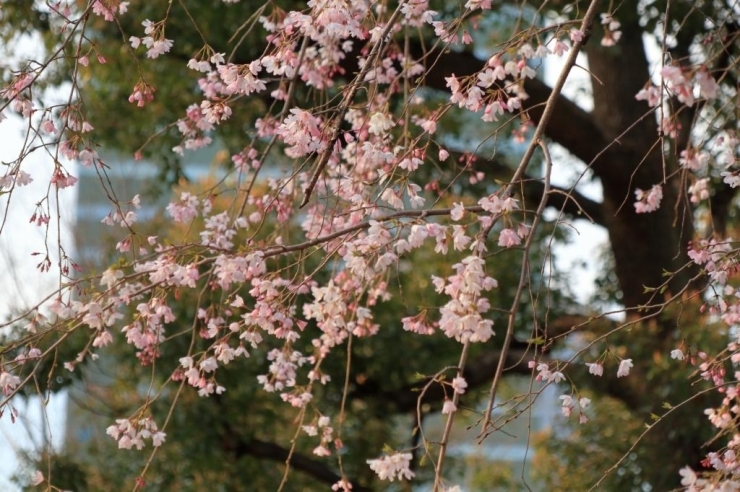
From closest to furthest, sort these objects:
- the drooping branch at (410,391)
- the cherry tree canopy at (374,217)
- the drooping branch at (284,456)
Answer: the cherry tree canopy at (374,217), the drooping branch at (284,456), the drooping branch at (410,391)

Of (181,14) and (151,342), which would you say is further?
(181,14)

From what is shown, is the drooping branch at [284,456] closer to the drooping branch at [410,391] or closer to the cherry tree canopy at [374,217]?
the cherry tree canopy at [374,217]

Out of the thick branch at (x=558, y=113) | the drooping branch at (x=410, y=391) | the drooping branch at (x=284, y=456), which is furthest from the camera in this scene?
the drooping branch at (x=410, y=391)

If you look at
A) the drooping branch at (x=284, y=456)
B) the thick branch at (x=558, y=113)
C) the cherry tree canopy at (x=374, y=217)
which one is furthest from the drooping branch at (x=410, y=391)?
the thick branch at (x=558, y=113)

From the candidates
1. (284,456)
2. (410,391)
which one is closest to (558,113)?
(410,391)

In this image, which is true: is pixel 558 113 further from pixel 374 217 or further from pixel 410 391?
pixel 374 217

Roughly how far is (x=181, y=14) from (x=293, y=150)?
2676 millimetres

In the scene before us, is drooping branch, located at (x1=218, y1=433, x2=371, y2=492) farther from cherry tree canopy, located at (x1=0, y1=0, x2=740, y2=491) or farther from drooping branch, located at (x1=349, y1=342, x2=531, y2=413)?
drooping branch, located at (x1=349, y1=342, x2=531, y2=413)

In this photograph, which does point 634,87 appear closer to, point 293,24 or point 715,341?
point 715,341

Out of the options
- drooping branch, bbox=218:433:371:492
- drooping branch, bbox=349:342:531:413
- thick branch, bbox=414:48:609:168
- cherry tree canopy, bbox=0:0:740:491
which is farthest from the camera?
drooping branch, bbox=349:342:531:413

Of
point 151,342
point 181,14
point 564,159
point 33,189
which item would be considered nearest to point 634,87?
point 564,159

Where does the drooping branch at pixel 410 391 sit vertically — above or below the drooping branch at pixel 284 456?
above

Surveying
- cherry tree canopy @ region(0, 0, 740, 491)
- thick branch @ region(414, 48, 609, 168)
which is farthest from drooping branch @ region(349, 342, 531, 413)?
thick branch @ region(414, 48, 609, 168)

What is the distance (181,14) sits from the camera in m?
5.12
